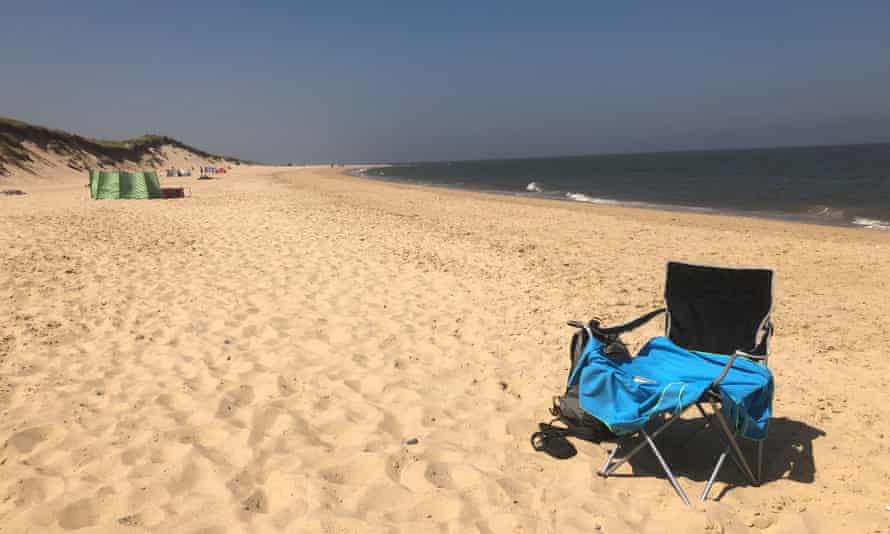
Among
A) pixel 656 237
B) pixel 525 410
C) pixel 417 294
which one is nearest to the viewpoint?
pixel 525 410

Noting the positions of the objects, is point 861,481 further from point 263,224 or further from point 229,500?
point 263,224

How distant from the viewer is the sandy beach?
8.39 ft

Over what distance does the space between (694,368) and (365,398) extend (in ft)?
7.08

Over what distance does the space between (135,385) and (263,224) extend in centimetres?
843

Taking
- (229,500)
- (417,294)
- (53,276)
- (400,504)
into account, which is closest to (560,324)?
(417,294)

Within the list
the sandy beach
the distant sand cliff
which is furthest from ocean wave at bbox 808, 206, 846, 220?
the distant sand cliff

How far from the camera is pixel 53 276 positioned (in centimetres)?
656

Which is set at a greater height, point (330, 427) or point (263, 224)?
point (263, 224)

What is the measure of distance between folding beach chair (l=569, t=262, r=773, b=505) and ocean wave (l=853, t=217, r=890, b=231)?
14585 millimetres

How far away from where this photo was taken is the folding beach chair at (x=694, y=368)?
274 centimetres

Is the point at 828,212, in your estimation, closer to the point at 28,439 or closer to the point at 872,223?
the point at 872,223

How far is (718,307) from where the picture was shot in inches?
138

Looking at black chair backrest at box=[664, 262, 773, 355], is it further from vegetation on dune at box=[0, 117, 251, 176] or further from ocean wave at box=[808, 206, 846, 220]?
vegetation on dune at box=[0, 117, 251, 176]

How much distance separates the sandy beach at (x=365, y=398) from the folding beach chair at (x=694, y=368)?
10.2 inches
